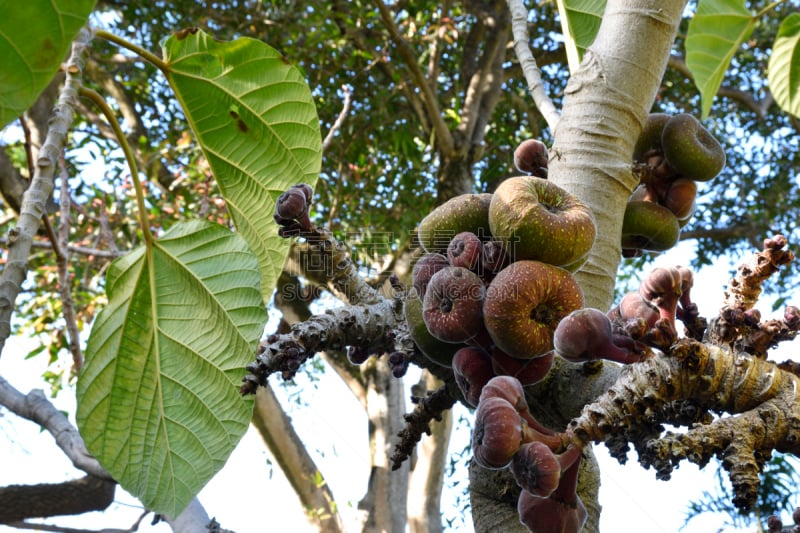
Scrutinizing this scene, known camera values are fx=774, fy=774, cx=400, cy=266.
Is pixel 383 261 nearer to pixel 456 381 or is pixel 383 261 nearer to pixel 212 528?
pixel 212 528

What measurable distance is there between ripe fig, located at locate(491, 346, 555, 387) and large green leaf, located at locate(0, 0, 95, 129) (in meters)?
0.56

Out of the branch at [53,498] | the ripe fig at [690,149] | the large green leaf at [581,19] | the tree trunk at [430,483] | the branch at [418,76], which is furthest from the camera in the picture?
the tree trunk at [430,483]

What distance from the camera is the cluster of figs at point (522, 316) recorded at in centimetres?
68

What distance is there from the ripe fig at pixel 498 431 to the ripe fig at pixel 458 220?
1.15 ft

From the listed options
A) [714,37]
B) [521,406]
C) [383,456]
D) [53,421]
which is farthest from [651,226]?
[383,456]

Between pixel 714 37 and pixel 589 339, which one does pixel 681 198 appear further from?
pixel 714 37

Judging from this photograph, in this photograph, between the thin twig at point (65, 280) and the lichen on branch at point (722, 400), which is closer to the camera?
the lichen on branch at point (722, 400)

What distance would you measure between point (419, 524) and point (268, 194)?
347cm

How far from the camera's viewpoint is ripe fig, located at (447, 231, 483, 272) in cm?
91

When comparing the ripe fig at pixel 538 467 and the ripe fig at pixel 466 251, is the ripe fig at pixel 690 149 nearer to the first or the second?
the ripe fig at pixel 466 251

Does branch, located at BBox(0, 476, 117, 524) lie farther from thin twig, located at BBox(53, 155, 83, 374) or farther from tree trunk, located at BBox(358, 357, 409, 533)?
tree trunk, located at BBox(358, 357, 409, 533)

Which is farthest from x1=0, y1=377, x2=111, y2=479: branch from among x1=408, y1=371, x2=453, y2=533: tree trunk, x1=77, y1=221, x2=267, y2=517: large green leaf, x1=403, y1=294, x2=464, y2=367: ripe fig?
x1=408, y1=371, x2=453, y2=533: tree trunk

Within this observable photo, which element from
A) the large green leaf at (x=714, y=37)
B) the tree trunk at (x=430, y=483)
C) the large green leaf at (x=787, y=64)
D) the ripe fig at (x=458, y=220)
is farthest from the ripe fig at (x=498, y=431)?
the tree trunk at (x=430, y=483)

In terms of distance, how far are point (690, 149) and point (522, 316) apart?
57 cm
